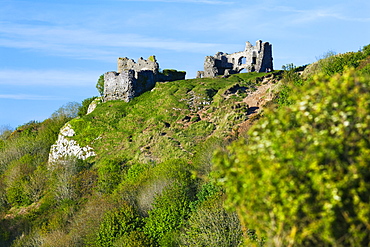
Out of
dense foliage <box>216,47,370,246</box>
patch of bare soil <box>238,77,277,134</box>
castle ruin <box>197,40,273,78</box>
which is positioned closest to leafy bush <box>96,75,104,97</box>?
castle ruin <box>197,40,273,78</box>

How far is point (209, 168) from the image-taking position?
187 ft

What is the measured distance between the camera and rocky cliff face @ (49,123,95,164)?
82.3 meters

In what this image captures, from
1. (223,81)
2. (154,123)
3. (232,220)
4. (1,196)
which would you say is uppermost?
(223,81)

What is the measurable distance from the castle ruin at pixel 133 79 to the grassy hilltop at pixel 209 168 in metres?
2.12

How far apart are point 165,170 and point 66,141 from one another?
33.5m

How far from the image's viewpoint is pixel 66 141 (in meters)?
85.9

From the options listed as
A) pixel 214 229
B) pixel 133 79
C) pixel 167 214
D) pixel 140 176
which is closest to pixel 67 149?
pixel 133 79

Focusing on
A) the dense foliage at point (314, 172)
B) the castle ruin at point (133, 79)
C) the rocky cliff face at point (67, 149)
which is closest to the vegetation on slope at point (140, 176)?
the rocky cliff face at point (67, 149)

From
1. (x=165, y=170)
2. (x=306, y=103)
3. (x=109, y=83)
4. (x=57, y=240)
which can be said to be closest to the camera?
(x=306, y=103)

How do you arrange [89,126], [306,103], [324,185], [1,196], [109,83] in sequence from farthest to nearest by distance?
[109,83]
[89,126]
[1,196]
[306,103]
[324,185]

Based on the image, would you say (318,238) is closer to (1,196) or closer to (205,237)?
(205,237)

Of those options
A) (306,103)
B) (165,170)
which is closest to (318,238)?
(306,103)

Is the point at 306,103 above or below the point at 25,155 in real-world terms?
above

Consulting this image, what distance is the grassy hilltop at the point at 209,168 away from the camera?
13898mm
